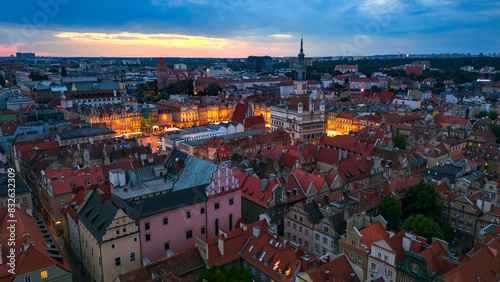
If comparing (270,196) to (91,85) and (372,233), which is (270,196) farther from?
(91,85)

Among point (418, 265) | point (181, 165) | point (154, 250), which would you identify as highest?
point (181, 165)

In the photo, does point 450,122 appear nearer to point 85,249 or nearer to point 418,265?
point 418,265

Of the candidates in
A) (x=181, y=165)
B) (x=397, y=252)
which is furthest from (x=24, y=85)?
(x=397, y=252)

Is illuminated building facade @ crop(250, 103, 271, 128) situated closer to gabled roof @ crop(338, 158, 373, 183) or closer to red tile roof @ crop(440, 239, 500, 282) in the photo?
gabled roof @ crop(338, 158, 373, 183)

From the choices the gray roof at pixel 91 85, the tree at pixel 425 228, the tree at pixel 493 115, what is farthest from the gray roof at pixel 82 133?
the tree at pixel 493 115

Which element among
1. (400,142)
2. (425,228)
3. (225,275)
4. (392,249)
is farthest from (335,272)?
(400,142)

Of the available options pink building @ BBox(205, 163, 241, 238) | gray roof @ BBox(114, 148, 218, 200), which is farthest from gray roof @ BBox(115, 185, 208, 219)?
gray roof @ BBox(114, 148, 218, 200)

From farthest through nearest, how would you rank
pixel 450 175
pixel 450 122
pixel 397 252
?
pixel 450 122 < pixel 450 175 < pixel 397 252
